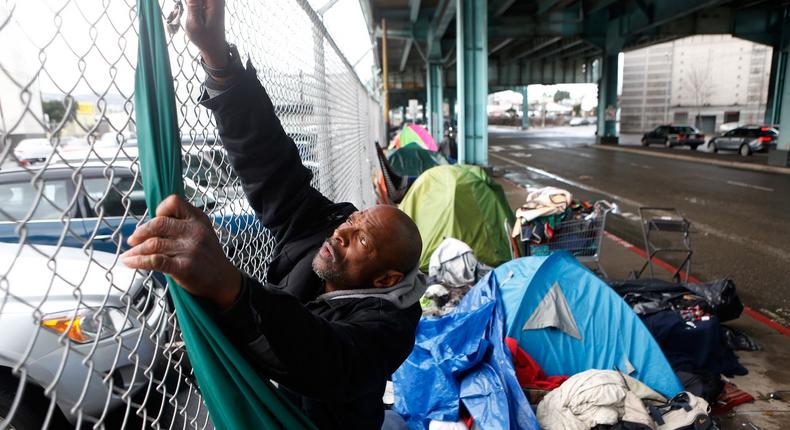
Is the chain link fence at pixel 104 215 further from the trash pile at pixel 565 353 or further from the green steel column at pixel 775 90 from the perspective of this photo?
the green steel column at pixel 775 90

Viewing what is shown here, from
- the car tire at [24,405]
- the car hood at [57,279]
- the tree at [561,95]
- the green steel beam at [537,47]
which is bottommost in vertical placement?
the car tire at [24,405]

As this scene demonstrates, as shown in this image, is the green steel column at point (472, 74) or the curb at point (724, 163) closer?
the green steel column at point (472, 74)

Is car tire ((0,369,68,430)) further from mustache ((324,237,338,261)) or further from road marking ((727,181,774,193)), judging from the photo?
road marking ((727,181,774,193))

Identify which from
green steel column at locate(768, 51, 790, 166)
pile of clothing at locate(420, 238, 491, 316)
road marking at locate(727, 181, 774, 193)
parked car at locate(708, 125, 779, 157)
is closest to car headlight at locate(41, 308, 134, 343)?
pile of clothing at locate(420, 238, 491, 316)

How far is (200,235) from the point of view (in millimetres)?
828

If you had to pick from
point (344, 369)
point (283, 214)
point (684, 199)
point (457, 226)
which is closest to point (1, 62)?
point (344, 369)

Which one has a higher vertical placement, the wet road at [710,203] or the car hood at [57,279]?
the car hood at [57,279]

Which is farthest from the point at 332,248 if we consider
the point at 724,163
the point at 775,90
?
the point at 775,90

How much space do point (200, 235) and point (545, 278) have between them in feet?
10.7

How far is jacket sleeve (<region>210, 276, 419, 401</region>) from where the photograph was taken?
0.92 metres

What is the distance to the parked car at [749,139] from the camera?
73.0 ft

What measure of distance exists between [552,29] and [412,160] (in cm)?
1644

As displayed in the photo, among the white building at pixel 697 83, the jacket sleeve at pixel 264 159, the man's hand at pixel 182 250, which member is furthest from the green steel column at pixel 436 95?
the white building at pixel 697 83

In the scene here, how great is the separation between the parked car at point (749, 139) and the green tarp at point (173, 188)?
26.6 m
